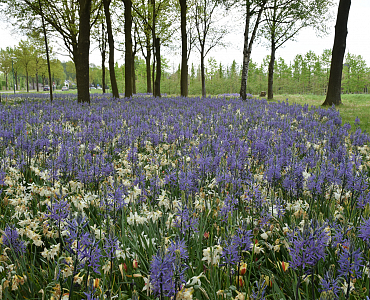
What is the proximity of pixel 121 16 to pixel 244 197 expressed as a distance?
3043 cm

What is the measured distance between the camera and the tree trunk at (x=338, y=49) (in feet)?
43.0

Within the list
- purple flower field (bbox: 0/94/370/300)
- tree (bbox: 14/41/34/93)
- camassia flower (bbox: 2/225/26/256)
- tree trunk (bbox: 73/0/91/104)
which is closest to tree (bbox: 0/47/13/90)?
tree (bbox: 14/41/34/93)

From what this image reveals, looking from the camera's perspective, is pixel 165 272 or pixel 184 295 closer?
pixel 165 272

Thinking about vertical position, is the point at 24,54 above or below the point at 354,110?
above

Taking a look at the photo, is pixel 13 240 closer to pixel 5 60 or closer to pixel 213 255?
pixel 213 255

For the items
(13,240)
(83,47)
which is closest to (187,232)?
(13,240)

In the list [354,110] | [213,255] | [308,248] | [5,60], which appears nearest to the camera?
[308,248]

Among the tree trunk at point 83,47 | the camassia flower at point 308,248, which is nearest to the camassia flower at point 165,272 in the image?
the camassia flower at point 308,248

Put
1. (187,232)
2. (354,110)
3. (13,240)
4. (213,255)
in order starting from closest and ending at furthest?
(213,255)
(13,240)
(187,232)
(354,110)

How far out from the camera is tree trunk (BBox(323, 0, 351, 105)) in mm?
13117

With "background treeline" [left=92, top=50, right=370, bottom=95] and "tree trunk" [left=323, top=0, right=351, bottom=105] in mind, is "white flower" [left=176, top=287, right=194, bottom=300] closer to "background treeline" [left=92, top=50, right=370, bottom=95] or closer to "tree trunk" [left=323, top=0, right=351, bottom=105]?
"tree trunk" [left=323, top=0, right=351, bottom=105]

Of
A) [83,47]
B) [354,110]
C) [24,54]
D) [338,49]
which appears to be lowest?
[354,110]

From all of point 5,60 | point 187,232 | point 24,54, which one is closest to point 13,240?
point 187,232

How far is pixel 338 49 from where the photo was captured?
44.1 feet
